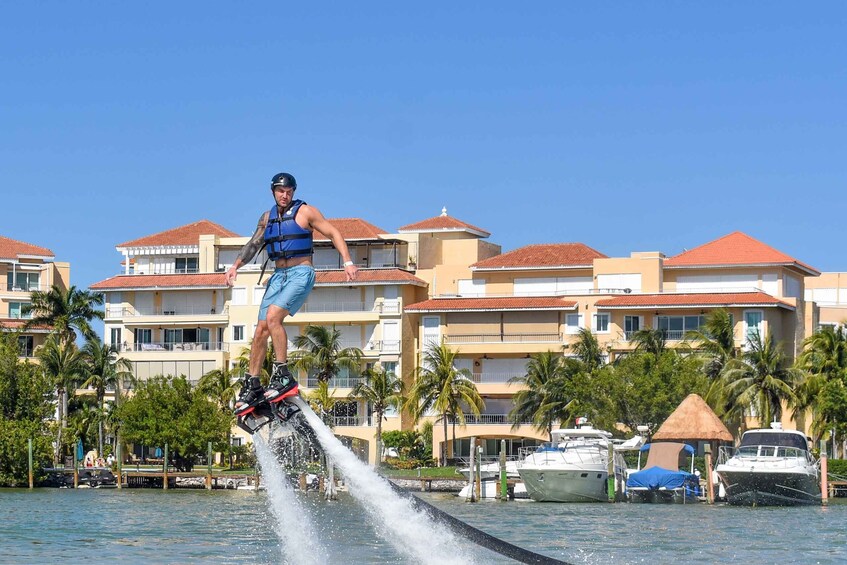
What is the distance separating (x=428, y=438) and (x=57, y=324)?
29097 millimetres

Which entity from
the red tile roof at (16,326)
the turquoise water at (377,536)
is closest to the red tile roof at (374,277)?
the red tile roof at (16,326)

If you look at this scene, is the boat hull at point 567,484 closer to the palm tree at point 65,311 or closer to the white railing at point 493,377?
the white railing at point 493,377

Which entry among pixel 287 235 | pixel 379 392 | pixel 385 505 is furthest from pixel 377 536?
pixel 379 392

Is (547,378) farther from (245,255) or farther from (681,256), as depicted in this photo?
(245,255)

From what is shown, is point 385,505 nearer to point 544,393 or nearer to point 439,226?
→ point 544,393

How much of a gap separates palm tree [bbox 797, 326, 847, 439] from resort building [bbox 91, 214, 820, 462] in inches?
265

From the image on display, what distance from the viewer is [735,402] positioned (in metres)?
90.1

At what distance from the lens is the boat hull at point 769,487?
68.6 m

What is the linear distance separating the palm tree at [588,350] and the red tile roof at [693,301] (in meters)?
3.09

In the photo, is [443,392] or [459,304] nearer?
[443,392]

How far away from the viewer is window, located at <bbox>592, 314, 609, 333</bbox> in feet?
342

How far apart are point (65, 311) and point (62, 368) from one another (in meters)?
9.02

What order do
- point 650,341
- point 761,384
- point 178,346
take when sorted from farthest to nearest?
point 178,346 → point 650,341 → point 761,384

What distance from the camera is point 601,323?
343 ft
